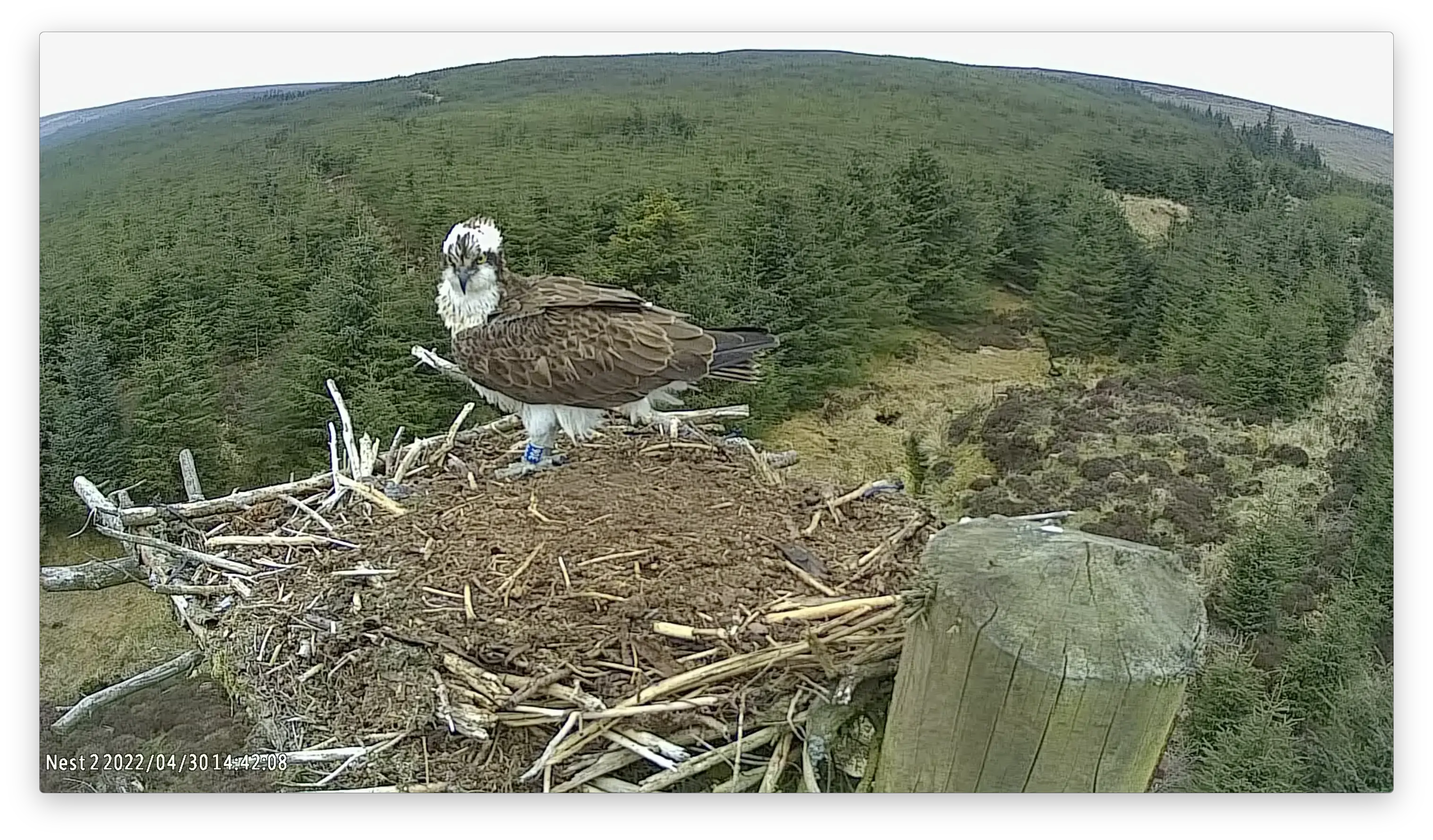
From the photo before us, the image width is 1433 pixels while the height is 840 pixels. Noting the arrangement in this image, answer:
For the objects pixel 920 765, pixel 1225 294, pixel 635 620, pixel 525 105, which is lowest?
pixel 635 620

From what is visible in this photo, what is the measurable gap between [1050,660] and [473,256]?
2.55m

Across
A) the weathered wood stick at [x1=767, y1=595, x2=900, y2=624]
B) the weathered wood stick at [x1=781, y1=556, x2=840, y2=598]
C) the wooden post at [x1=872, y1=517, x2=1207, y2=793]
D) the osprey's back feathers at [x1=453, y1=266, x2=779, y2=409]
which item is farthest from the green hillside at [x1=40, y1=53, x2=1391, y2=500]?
the wooden post at [x1=872, y1=517, x2=1207, y2=793]

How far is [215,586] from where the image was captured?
269 cm

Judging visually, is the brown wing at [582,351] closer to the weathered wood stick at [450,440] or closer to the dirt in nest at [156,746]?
the weathered wood stick at [450,440]

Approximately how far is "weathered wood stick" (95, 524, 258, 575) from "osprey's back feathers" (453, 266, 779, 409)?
1.02m

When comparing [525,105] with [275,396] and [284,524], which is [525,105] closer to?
[275,396]

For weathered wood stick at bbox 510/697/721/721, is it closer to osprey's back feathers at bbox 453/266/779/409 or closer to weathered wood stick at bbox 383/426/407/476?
osprey's back feathers at bbox 453/266/779/409

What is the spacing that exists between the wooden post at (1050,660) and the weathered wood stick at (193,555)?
215 cm

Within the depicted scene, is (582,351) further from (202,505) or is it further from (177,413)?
(177,413)

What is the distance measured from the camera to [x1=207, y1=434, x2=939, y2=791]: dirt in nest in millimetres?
2090

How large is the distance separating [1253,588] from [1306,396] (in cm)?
78

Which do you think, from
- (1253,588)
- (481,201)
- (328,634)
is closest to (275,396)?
(481,201)

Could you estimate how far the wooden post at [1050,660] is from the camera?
4.13 feet

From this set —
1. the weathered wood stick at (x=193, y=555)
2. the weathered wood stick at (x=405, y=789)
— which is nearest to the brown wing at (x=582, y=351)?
the weathered wood stick at (x=193, y=555)
